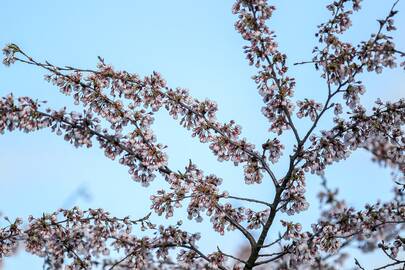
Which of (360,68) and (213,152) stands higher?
(360,68)

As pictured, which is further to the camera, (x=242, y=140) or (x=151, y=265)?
(x=242, y=140)

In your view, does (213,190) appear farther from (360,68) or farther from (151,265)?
(360,68)

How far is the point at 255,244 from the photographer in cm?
962

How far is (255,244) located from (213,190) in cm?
109

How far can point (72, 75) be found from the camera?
10562mm

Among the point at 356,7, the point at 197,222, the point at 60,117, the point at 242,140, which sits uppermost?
the point at 356,7

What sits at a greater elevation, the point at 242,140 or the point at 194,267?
the point at 242,140

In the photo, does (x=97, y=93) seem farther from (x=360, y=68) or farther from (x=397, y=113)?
(x=397, y=113)

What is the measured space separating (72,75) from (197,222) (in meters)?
3.40

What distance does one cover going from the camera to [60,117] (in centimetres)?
974

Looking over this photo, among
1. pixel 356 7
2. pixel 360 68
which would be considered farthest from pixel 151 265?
pixel 356 7

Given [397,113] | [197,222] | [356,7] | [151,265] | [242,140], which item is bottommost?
[151,265]

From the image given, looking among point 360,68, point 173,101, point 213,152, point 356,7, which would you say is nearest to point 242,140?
point 213,152

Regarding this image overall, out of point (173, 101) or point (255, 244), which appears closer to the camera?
point (255, 244)
